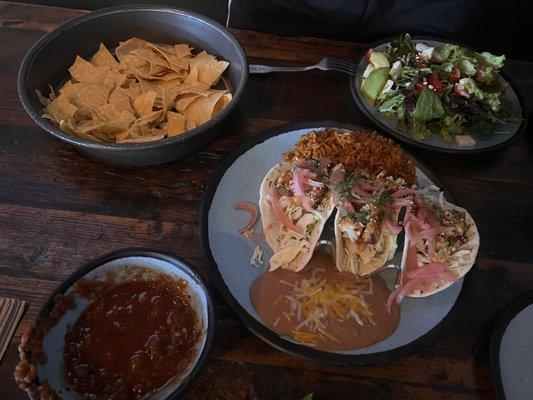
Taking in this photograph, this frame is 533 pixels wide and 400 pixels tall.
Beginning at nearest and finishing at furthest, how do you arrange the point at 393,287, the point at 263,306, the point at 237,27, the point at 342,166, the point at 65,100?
1. the point at 263,306
2. the point at 393,287
3. the point at 342,166
4. the point at 65,100
5. the point at 237,27

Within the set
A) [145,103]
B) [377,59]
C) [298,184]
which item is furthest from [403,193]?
[145,103]

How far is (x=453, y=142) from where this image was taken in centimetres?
192

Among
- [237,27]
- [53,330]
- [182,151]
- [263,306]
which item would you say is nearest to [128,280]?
[53,330]

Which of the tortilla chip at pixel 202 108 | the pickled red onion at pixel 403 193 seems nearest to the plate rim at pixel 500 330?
the pickled red onion at pixel 403 193

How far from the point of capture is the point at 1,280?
1.51 m

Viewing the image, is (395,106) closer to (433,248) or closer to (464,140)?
(464,140)

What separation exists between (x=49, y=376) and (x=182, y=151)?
0.88 m

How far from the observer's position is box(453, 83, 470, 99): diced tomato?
2.02 m

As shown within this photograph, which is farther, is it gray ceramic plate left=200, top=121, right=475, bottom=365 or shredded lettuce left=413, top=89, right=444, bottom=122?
shredded lettuce left=413, top=89, right=444, bottom=122

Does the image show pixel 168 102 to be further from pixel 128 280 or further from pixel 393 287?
pixel 393 287

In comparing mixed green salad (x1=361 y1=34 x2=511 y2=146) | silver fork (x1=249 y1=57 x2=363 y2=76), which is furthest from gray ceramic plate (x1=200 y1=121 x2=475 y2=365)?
silver fork (x1=249 y1=57 x2=363 y2=76)

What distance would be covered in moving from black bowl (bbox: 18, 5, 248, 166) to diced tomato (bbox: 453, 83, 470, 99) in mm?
923

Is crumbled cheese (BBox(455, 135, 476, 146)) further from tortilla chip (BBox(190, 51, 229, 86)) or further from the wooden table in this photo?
tortilla chip (BBox(190, 51, 229, 86))

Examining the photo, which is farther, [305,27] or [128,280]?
[305,27]
